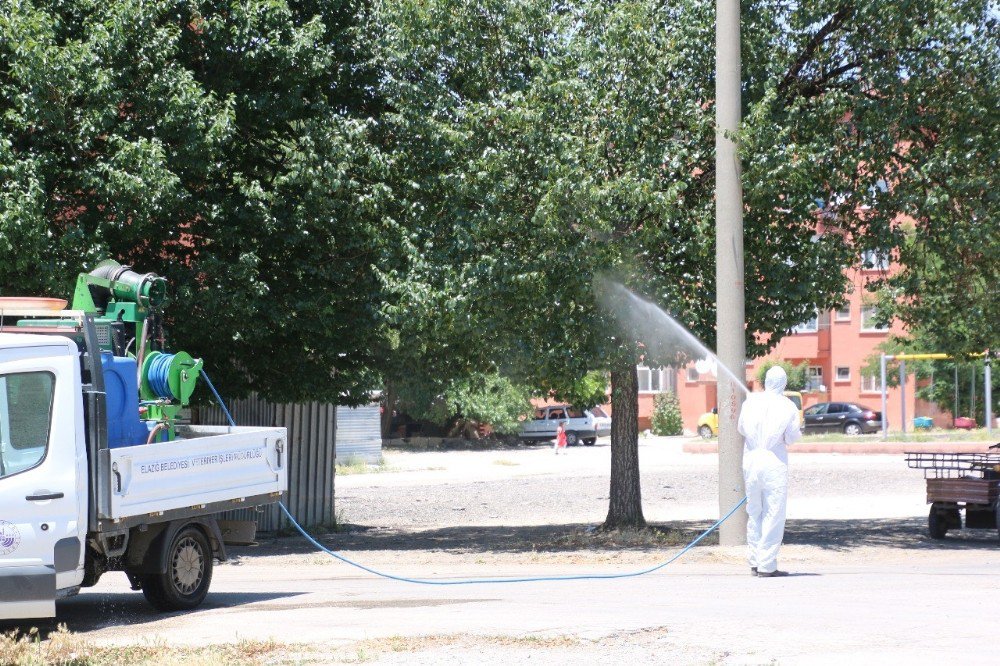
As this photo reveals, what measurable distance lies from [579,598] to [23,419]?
4.74 meters

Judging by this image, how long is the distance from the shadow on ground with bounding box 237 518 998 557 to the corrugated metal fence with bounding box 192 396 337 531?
2.10 feet

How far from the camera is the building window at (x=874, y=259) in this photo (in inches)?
607

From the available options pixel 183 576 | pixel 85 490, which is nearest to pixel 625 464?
pixel 183 576

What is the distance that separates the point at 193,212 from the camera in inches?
596

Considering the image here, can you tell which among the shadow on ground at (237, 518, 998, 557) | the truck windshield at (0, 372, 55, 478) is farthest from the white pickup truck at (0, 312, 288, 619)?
the shadow on ground at (237, 518, 998, 557)

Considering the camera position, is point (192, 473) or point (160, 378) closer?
point (192, 473)

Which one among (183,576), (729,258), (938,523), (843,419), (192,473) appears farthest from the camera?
(843,419)

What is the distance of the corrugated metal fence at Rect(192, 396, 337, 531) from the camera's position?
63.6 ft

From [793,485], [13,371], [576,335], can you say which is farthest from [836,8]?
[793,485]

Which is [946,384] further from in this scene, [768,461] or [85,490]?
[85,490]

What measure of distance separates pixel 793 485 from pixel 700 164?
1374cm

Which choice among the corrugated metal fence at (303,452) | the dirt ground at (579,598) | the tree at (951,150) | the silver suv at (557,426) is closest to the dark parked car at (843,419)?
the silver suv at (557,426)

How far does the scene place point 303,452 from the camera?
20172 mm

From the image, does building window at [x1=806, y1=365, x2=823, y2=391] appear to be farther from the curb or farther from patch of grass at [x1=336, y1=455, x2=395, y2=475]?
patch of grass at [x1=336, y1=455, x2=395, y2=475]
